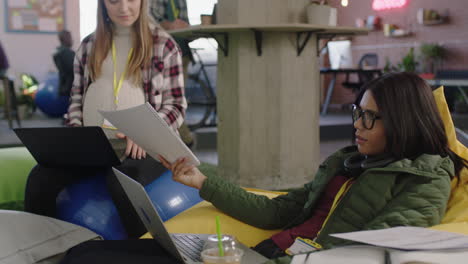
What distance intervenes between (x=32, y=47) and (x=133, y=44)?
31.6 feet

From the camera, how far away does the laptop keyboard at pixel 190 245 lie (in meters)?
1.46

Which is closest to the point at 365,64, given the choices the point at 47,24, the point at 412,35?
the point at 412,35

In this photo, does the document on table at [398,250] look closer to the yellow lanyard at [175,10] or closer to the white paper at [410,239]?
the white paper at [410,239]

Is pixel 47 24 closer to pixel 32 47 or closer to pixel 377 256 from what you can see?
pixel 32 47

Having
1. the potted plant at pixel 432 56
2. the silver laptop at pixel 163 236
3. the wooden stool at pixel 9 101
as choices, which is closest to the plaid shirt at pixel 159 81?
the silver laptop at pixel 163 236

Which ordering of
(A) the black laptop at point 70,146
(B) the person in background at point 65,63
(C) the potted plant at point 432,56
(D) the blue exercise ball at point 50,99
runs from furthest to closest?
(C) the potted plant at point 432,56 → (D) the blue exercise ball at point 50,99 → (B) the person in background at point 65,63 → (A) the black laptop at point 70,146

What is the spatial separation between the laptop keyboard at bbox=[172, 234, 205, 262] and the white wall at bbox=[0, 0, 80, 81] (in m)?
9.98

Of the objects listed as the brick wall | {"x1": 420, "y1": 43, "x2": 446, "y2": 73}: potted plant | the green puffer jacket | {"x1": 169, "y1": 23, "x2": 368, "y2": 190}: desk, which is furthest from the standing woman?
{"x1": 420, "y1": 43, "x2": 446, "y2": 73}: potted plant

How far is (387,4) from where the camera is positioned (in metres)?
11.0

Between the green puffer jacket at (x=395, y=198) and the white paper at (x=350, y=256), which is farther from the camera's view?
the green puffer jacket at (x=395, y=198)

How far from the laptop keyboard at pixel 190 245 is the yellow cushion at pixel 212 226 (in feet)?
0.66

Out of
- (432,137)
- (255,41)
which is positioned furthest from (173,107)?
(255,41)

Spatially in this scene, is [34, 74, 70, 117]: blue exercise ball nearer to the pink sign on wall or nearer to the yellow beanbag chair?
the pink sign on wall

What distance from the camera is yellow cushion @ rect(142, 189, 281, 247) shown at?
1797 mm
